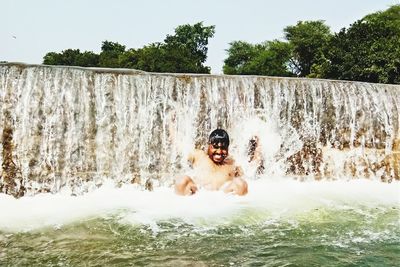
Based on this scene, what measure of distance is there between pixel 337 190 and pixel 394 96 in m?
3.10

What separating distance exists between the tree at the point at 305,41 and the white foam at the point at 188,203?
32327 millimetres

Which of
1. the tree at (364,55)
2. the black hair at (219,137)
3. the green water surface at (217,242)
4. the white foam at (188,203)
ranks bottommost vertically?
the green water surface at (217,242)

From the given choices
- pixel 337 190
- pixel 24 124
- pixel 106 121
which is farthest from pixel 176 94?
pixel 337 190

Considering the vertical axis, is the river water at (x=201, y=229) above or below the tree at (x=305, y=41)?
below

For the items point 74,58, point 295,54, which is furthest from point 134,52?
point 295,54

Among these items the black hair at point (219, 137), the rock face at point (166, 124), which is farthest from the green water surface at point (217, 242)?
the rock face at point (166, 124)

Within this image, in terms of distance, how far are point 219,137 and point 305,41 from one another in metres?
36.5

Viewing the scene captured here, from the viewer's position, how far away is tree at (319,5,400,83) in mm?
19750

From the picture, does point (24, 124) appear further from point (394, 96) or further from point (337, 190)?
point (394, 96)

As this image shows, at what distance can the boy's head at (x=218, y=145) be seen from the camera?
21.1 feet

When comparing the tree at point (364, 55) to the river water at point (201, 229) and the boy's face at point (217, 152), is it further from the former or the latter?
the boy's face at point (217, 152)

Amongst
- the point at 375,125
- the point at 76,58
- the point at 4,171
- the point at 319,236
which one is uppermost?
the point at 76,58

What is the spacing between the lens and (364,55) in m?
20.8

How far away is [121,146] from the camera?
8.84 m
